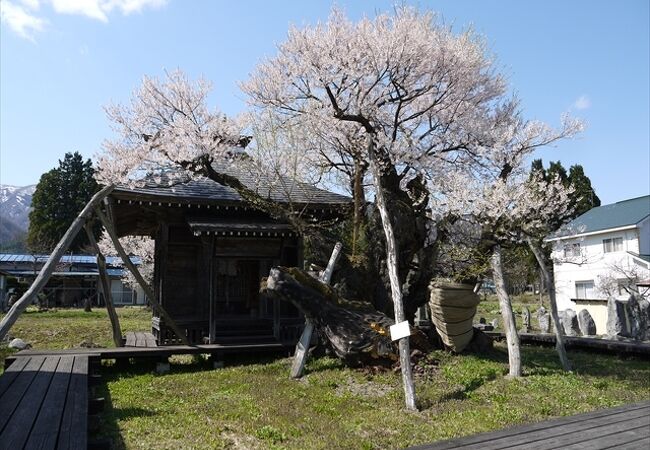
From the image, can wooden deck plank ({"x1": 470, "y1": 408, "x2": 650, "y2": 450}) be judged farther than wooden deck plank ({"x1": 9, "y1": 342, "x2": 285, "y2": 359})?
No

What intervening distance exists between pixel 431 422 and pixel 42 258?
40436 millimetres

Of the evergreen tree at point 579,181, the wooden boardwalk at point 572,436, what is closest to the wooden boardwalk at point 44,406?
the wooden boardwalk at point 572,436

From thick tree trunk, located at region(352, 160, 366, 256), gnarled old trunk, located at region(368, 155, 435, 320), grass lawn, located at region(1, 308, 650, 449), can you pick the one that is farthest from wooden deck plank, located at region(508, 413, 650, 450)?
thick tree trunk, located at region(352, 160, 366, 256)

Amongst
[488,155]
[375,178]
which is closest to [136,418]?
[375,178]

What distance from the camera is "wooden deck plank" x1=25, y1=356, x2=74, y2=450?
4.90m

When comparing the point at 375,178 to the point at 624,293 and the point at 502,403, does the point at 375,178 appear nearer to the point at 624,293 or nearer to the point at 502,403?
the point at 502,403

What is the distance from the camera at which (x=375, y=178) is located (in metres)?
9.63

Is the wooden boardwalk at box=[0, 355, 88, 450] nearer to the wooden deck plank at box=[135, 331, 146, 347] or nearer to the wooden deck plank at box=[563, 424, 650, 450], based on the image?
the wooden deck plank at box=[135, 331, 146, 347]

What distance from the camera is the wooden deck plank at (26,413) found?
197 inches

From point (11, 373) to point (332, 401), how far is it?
6083 mm

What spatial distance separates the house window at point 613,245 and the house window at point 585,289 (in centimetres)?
234

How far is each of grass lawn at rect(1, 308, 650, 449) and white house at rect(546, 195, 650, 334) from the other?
16041 millimetres

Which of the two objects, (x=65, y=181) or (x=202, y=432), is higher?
(x=65, y=181)

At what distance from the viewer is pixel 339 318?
11438 millimetres
